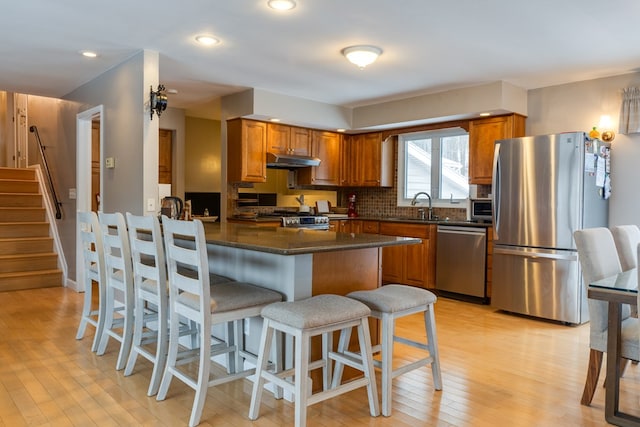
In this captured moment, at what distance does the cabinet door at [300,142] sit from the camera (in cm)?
597

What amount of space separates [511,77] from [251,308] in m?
3.72

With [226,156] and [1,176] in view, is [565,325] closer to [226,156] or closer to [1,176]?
[226,156]

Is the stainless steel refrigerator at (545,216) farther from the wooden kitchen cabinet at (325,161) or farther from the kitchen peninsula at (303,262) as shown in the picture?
the wooden kitchen cabinet at (325,161)

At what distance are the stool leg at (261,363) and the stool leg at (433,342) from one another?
0.88 m

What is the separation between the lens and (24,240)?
5.88 meters

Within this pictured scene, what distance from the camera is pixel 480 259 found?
191 inches

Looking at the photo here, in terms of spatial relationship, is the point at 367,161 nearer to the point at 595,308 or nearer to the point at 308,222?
the point at 308,222

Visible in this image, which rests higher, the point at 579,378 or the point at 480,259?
the point at 480,259

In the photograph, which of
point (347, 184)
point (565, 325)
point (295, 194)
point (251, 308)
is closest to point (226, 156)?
point (295, 194)

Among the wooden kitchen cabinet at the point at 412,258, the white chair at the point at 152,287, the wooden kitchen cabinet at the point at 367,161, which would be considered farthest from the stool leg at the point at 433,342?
the wooden kitchen cabinet at the point at 367,161

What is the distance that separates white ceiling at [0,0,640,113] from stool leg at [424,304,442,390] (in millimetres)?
1937

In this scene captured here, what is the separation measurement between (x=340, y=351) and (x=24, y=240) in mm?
5140

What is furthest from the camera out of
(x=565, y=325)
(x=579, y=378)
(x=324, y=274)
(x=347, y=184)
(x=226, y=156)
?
(x=347, y=184)

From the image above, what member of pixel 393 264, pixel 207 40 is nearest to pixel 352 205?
pixel 393 264
